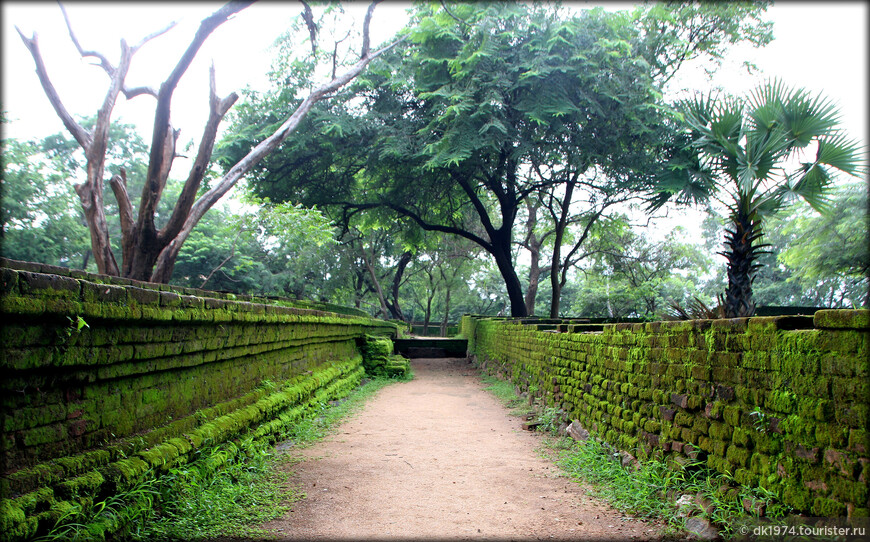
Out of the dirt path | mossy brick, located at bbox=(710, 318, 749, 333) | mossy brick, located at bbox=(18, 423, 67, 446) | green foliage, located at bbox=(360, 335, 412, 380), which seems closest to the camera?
mossy brick, located at bbox=(18, 423, 67, 446)

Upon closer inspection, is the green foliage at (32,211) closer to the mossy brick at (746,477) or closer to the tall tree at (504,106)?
the tall tree at (504,106)

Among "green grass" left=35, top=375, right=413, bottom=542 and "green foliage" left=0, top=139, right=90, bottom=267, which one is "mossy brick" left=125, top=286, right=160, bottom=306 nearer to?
"green grass" left=35, top=375, right=413, bottom=542

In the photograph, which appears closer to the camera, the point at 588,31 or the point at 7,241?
the point at 588,31

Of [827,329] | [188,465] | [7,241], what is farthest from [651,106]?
[7,241]

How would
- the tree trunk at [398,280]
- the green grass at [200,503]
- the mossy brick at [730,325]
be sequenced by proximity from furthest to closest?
the tree trunk at [398,280] → the mossy brick at [730,325] → the green grass at [200,503]

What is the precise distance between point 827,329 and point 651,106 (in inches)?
445

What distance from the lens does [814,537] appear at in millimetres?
2398

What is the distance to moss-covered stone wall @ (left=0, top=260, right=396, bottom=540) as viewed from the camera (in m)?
2.28

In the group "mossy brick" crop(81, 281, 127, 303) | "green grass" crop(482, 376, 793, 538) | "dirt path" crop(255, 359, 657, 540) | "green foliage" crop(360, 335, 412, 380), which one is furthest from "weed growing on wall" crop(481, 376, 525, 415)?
"mossy brick" crop(81, 281, 127, 303)

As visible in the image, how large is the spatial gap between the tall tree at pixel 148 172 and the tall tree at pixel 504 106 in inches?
197

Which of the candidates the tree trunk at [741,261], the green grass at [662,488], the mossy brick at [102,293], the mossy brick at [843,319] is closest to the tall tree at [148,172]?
the mossy brick at [102,293]

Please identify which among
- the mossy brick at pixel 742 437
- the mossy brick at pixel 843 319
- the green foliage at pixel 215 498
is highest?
the mossy brick at pixel 843 319

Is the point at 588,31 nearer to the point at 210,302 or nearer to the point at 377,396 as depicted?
the point at 377,396

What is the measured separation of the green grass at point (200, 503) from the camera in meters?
2.52
